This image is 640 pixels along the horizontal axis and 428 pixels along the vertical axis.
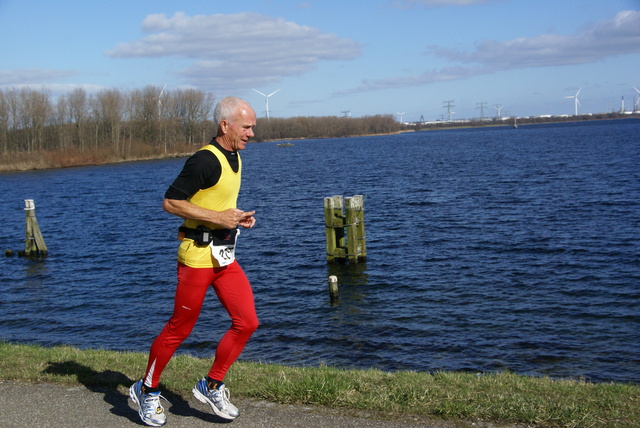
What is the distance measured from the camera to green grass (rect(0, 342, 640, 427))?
491 centimetres

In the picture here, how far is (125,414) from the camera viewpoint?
5.19 metres

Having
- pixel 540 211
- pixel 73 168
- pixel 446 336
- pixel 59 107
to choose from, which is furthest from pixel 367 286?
pixel 59 107

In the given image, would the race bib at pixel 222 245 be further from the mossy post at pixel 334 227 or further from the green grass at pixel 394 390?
the mossy post at pixel 334 227

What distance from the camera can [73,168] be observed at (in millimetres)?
90062

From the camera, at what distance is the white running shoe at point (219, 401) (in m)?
4.92

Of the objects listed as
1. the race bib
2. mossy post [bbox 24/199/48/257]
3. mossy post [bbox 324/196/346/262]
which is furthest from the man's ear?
mossy post [bbox 24/199/48/257]

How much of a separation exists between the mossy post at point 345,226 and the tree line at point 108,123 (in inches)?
3335

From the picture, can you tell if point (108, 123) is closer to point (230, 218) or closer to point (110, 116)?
point (110, 116)

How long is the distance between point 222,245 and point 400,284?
13.7 m

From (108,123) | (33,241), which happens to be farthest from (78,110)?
(33,241)

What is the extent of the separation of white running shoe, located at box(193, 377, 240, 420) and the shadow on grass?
8 centimetres

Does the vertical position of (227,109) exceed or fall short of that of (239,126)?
it exceeds it

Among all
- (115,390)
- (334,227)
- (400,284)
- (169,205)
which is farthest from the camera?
(334,227)

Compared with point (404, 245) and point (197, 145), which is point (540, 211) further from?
point (197, 145)
